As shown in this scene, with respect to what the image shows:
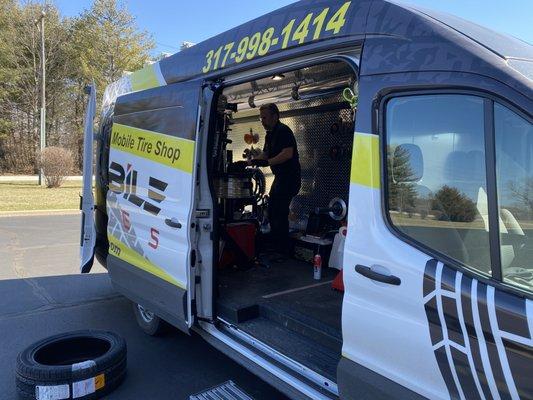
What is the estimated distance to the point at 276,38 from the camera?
2.72 meters

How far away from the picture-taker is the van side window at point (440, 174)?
180 cm

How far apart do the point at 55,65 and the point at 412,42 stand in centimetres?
3351

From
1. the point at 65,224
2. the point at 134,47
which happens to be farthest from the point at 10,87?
the point at 65,224

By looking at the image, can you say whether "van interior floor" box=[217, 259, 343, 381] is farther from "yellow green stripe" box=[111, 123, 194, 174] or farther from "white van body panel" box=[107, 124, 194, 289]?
"yellow green stripe" box=[111, 123, 194, 174]

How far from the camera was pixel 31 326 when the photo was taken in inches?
184

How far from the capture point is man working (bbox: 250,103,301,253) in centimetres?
542

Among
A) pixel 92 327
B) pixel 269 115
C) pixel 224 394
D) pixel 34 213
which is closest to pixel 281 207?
pixel 269 115

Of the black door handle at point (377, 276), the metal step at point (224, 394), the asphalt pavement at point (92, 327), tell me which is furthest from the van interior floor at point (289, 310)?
the black door handle at point (377, 276)

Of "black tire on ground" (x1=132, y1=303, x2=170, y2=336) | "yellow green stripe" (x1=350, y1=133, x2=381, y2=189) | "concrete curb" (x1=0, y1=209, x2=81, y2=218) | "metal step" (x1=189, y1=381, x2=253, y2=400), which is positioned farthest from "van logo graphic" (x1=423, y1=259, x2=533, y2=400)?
"concrete curb" (x1=0, y1=209, x2=81, y2=218)

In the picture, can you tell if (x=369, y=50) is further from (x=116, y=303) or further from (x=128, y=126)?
(x=116, y=303)

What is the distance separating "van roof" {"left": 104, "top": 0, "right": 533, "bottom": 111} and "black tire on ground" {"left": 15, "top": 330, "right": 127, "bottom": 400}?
7.90ft

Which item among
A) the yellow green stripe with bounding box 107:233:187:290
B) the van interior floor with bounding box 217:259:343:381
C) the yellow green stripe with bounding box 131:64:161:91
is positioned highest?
the yellow green stripe with bounding box 131:64:161:91

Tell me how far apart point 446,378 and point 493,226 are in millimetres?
638

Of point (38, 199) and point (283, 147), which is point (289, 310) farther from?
point (38, 199)
